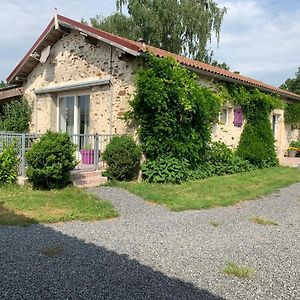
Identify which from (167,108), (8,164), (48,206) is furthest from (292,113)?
(48,206)

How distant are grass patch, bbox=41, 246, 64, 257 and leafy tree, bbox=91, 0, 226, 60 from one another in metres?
23.4

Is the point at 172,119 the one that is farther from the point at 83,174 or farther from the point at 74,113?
the point at 74,113

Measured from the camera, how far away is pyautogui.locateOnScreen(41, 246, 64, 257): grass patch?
412 cm

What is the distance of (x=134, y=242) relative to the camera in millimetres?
4762

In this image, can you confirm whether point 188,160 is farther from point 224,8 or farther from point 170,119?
point 224,8

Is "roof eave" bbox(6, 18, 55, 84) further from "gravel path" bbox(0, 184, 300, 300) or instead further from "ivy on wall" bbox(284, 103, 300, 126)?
Answer: "ivy on wall" bbox(284, 103, 300, 126)

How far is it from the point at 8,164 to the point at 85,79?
14.4ft

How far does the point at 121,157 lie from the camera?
9.22 meters

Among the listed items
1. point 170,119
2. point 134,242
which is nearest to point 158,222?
point 134,242

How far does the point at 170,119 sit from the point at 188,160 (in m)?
1.52

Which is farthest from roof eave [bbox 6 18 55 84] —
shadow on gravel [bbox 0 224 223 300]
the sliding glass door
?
shadow on gravel [bbox 0 224 223 300]

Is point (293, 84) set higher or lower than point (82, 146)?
higher

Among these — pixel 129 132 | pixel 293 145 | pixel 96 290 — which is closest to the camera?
pixel 96 290

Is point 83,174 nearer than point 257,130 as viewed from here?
Yes
